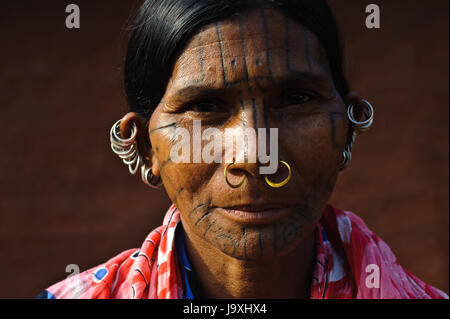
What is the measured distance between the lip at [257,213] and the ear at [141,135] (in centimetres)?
41

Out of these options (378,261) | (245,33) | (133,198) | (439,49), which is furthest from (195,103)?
(439,49)

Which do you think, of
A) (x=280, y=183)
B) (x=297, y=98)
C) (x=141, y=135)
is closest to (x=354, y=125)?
(x=297, y=98)

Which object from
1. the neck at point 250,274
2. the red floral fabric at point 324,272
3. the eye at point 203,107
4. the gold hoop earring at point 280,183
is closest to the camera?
the gold hoop earring at point 280,183

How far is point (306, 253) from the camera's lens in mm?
1810

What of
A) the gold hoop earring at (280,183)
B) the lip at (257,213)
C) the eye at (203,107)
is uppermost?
the eye at (203,107)

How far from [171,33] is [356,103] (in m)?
0.75

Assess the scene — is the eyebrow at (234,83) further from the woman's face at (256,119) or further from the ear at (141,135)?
the ear at (141,135)

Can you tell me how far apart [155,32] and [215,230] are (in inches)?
27.9

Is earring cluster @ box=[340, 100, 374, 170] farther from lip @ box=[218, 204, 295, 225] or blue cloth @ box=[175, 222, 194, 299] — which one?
blue cloth @ box=[175, 222, 194, 299]

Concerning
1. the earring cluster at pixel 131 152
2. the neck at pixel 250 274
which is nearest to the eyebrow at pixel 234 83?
the earring cluster at pixel 131 152

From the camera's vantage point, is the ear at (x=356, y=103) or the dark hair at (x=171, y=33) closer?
the dark hair at (x=171, y=33)

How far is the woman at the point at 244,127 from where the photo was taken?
1414 mm

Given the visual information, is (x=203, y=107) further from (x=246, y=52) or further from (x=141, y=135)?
(x=141, y=135)

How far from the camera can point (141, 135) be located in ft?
5.78
